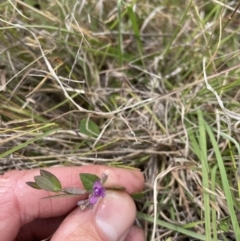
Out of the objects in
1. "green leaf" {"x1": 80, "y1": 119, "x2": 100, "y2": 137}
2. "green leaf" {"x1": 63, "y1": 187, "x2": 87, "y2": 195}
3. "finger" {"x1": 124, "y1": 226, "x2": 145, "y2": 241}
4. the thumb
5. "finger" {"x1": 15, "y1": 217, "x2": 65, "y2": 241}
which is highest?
"green leaf" {"x1": 80, "y1": 119, "x2": 100, "y2": 137}

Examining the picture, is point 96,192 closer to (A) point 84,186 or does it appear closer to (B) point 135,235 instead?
(A) point 84,186

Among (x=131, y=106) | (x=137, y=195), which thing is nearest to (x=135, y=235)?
(x=137, y=195)

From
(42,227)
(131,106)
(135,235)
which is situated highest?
(131,106)

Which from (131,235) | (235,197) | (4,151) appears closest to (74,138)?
(4,151)

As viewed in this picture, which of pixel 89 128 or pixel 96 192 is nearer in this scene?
pixel 96 192

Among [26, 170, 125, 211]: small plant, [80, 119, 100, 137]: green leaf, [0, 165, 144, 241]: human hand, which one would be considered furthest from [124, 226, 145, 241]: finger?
[80, 119, 100, 137]: green leaf

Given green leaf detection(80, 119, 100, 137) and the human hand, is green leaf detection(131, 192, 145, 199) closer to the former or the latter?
the human hand

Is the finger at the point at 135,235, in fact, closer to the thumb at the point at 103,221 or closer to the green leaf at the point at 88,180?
the thumb at the point at 103,221

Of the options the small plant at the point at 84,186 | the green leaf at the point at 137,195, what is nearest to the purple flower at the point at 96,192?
the small plant at the point at 84,186
